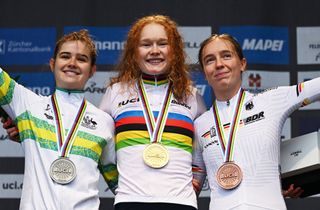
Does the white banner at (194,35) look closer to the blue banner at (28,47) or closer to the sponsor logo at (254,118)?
the blue banner at (28,47)

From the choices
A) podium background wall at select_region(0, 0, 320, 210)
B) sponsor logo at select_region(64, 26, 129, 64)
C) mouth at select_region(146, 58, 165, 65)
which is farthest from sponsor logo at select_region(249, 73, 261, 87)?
mouth at select_region(146, 58, 165, 65)

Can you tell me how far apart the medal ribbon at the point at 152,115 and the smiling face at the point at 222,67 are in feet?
0.72

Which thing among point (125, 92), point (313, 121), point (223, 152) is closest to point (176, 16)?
point (313, 121)

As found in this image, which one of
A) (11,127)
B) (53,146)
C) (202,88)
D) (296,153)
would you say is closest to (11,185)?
(202,88)

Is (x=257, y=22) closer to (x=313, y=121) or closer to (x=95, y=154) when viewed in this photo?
(x=313, y=121)

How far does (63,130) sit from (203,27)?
2.03 m

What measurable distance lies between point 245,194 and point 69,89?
3.06ft

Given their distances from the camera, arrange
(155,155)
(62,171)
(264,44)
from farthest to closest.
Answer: (264,44) < (155,155) < (62,171)

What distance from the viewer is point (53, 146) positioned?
3104 millimetres

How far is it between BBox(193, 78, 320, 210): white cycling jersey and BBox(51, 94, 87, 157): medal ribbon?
0.55 m

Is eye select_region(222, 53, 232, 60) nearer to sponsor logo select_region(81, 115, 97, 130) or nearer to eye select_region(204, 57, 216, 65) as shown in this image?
eye select_region(204, 57, 216, 65)

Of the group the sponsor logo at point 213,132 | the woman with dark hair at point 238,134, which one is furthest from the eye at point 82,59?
the sponsor logo at point 213,132

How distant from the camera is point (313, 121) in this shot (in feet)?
15.8

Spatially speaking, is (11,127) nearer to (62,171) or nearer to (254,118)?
(62,171)
